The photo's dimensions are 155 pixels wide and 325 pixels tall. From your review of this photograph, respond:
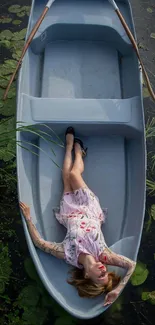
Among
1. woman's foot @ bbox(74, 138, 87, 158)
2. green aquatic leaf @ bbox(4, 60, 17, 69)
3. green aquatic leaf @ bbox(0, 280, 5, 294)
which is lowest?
green aquatic leaf @ bbox(0, 280, 5, 294)

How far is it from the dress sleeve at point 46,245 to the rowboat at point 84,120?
0.04m

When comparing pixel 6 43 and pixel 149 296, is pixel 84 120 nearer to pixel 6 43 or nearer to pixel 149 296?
pixel 149 296

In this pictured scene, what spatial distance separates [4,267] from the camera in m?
3.30

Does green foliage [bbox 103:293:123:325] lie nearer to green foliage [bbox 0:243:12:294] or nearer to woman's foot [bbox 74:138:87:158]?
green foliage [bbox 0:243:12:294]

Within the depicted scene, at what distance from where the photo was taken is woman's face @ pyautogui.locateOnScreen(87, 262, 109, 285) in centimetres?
269

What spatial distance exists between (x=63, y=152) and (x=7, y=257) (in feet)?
3.11

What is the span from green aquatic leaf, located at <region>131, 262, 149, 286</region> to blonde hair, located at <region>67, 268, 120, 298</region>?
1.53ft

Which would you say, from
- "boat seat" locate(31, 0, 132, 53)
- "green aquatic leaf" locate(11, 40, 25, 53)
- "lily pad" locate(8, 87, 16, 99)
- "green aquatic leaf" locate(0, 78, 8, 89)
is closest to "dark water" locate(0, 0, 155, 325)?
"lily pad" locate(8, 87, 16, 99)

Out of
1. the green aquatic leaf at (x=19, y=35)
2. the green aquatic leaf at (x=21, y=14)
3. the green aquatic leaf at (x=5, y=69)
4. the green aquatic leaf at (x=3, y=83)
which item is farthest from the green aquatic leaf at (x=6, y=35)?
the green aquatic leaf at (x=3, y=83)

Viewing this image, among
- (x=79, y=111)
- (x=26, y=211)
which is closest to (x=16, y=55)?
(x=79, y=111)

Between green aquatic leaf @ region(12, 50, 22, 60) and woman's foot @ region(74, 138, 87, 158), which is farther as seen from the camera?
green aquatic leaf @ region(12, 50, 22, 60)

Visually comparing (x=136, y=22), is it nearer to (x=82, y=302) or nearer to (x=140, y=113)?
(x=140, y=113)

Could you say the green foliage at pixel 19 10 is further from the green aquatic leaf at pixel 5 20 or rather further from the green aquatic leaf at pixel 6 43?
A: the green aquatic leaf at pixel 6 43

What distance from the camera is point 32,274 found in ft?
10.7
